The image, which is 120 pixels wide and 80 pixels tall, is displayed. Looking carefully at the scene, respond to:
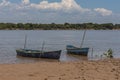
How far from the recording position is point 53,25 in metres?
192

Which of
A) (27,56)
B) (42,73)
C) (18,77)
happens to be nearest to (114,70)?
(42,73)

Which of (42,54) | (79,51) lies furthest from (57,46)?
(42,54)

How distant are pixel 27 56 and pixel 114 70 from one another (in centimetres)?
2083

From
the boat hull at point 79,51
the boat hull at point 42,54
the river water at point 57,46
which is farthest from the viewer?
the boat hull at point 79,51

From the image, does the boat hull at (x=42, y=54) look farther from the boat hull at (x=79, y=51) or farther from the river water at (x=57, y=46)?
the boat hull at (x=79, y=51)

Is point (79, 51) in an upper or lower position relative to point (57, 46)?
upper

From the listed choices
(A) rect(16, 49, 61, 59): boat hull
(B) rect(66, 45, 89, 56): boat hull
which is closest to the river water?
(B) rect(66, 45, 89, 56): boat hull

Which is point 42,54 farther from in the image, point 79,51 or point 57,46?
point 57,46

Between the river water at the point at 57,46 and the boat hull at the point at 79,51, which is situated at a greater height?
the boat hull at the point at 79,51

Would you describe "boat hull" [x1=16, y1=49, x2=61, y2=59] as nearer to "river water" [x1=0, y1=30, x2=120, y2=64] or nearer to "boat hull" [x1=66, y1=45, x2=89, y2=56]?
"river water" [x1=0, y1=30, x2=120, y2=64]

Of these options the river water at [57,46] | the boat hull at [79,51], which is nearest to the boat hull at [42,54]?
the river water at [57,46]

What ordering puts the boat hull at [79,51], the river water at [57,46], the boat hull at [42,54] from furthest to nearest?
the boat hull at [79,51]
the river water at [57,46]
the boat hull at [42,54]

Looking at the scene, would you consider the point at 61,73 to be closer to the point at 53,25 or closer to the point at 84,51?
the point at 84,51

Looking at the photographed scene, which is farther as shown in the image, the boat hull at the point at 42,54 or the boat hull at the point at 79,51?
the boat hull at the point at 79,51
